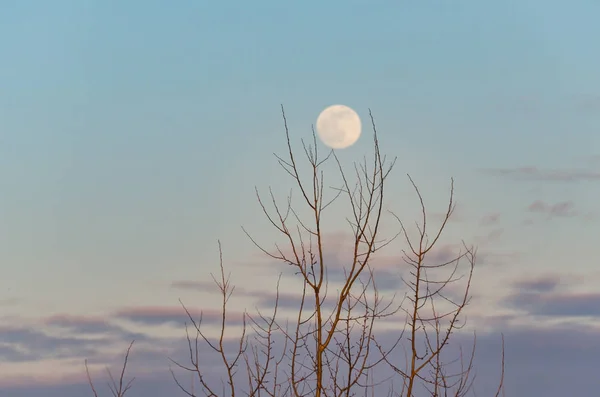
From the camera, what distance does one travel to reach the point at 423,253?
786 cm

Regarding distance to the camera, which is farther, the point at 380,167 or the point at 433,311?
the point at 433,311

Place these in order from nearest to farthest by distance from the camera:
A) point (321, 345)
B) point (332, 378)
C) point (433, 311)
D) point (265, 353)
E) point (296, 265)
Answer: point (321, 345), point (296, 265), point (332, 378), point (265, 353), point (433, 311)

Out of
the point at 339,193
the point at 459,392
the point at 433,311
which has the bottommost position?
the point at 459,392

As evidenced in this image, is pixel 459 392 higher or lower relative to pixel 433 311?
lower

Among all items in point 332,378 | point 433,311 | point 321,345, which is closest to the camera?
point 321,345

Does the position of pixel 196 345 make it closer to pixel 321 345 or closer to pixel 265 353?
pixel 265 353

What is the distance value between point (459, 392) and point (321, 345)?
244 centimetres

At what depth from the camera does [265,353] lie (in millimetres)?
8000

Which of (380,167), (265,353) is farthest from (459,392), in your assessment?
(380,167)

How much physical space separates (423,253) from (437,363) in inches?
55.3

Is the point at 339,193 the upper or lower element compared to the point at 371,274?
upper

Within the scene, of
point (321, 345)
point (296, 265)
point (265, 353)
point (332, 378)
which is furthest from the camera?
point (265, 353)

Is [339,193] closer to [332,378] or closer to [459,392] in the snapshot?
[332,378]

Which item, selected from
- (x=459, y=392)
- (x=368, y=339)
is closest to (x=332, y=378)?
(x=368, y=339)
